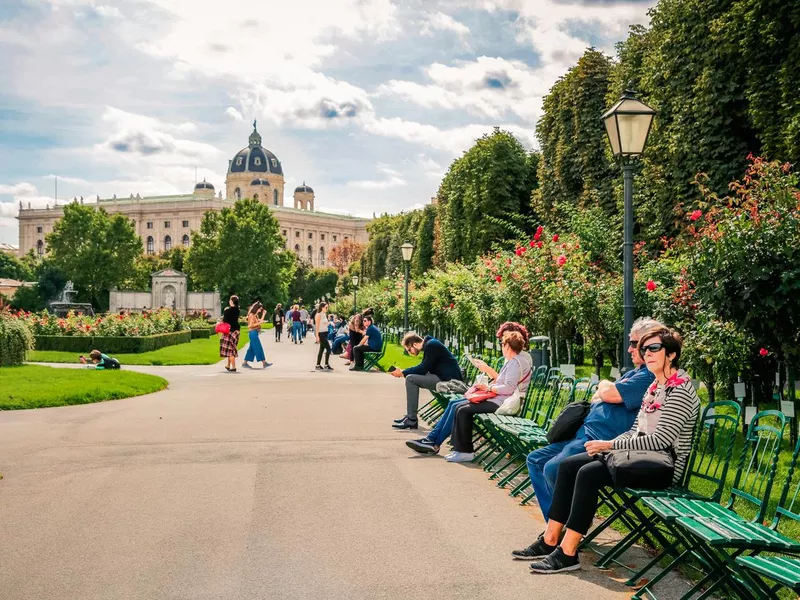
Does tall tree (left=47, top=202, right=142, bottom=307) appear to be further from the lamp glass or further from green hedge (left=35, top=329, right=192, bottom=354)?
the lamp glass

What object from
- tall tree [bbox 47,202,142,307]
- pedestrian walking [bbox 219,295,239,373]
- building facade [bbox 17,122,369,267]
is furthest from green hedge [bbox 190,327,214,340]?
building facade [bbox 17,122,369,267]

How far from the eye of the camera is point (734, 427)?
5.17 meters

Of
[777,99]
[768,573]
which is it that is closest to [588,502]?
[768,573]

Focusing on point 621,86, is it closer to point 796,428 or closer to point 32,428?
point 796,428

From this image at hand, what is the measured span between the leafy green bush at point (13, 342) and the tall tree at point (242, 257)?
53.5 m

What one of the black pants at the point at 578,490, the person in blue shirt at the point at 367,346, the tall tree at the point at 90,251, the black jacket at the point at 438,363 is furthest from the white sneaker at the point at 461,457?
the tall tree at the point at 90,251

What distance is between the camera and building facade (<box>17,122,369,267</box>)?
145 metres

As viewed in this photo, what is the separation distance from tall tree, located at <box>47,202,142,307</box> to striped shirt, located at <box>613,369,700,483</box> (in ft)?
248

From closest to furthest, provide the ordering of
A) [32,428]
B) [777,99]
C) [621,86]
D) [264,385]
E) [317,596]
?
[317,596] < [32,428] < [777,99] < [264,385] < [621,86]

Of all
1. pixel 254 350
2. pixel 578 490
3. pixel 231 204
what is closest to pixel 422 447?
pixel 578 490

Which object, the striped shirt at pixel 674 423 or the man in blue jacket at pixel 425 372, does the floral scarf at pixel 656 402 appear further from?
the man in blue jacket at pixel 425 372

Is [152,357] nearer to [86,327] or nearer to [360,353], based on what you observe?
[86,327]

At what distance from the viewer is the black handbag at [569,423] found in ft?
20.1

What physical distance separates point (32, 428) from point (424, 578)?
24.0 feet
